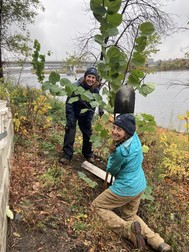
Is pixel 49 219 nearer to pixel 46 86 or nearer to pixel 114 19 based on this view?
pixel 46 86

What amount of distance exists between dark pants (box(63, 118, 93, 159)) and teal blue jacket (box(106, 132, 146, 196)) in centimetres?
134

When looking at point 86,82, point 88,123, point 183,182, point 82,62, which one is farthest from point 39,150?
point 82,62

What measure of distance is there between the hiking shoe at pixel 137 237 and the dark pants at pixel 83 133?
1794 mm

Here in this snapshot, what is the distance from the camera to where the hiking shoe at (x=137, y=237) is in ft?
10.0

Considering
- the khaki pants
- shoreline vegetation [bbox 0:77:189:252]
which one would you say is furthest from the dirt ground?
the khaki pants

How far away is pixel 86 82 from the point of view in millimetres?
4180

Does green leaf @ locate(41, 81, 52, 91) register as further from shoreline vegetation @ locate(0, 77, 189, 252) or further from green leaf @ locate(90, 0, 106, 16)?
shoreline vegetation @ locate(0, 77, 189, 252)

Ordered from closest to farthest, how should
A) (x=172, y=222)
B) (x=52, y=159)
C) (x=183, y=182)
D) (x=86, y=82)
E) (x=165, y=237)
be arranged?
(x=165, y=237)
(x=172, y=222)
(x=86, y=82)
(x=52, y=159)
(x=183, y=182)

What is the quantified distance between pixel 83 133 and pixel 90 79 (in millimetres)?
1095

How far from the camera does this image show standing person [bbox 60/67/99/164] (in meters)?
4.17

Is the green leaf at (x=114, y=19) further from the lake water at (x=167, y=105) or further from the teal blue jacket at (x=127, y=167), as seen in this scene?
the lake water at (x=167, y=105)

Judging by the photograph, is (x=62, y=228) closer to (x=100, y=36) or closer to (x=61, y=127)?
(x=100, y=36)

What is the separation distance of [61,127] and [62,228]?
13.2ft

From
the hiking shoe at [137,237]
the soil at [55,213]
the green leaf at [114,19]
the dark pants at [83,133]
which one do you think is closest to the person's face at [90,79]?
the dark pants at [83,133]
